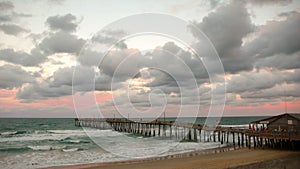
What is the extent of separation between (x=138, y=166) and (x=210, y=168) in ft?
18.0

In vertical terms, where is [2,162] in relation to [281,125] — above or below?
below

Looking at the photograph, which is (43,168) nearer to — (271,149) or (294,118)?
(271,149)

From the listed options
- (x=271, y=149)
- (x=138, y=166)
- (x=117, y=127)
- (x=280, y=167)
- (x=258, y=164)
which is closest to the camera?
(x=280, y=167)

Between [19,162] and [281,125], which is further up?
[281,125]

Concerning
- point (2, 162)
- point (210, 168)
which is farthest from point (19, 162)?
point (210, 168)

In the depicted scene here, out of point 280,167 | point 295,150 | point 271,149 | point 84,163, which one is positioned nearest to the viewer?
point 280,167

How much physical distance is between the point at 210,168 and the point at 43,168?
12.5m

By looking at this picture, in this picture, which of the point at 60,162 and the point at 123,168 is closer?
the point at 123,168

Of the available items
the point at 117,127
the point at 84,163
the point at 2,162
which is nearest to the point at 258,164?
the point at 84,163

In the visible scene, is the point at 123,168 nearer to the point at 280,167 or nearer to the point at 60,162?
the point at 60,162

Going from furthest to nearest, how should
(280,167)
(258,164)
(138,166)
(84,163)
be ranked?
(84,163) < (138,166) < (258,164) < (280,167)

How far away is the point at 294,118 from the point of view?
27.2m

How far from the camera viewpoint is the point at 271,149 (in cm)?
2720

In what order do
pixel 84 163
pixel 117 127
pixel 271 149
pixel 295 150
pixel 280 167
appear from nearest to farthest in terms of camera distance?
pixel 280 167 < pixel 84 163 < pixel 295 150 < pixel 271 149 < pixel 117 127
